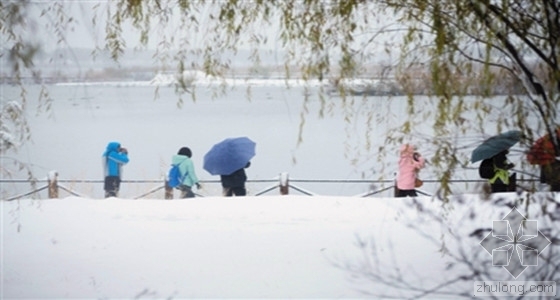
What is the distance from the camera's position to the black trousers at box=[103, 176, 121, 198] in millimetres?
3205

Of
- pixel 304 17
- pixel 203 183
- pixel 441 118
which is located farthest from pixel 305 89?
pixel 203 183

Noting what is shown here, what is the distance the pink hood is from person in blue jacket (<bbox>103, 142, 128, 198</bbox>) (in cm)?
172

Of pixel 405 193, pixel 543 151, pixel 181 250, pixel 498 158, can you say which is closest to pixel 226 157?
pixel 181 250

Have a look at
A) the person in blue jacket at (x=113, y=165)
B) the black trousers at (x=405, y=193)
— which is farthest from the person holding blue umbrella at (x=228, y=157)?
the black trousers at (x=405, y=193)

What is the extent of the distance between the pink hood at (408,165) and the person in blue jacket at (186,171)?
1746 millimetres

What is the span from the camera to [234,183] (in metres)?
3.45

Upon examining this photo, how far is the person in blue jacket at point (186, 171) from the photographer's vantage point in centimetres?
350

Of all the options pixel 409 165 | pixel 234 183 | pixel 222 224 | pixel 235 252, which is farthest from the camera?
pixel 234 183

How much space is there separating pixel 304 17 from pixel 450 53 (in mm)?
368

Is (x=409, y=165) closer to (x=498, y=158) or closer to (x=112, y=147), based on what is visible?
(x=498, y=158)

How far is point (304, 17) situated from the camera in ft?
5.32

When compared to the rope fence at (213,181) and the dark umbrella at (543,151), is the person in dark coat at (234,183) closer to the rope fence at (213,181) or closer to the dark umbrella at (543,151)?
the rope fence at (213,181)

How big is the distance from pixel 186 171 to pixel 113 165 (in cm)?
41

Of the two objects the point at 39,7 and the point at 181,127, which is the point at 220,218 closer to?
the point at 181,127
